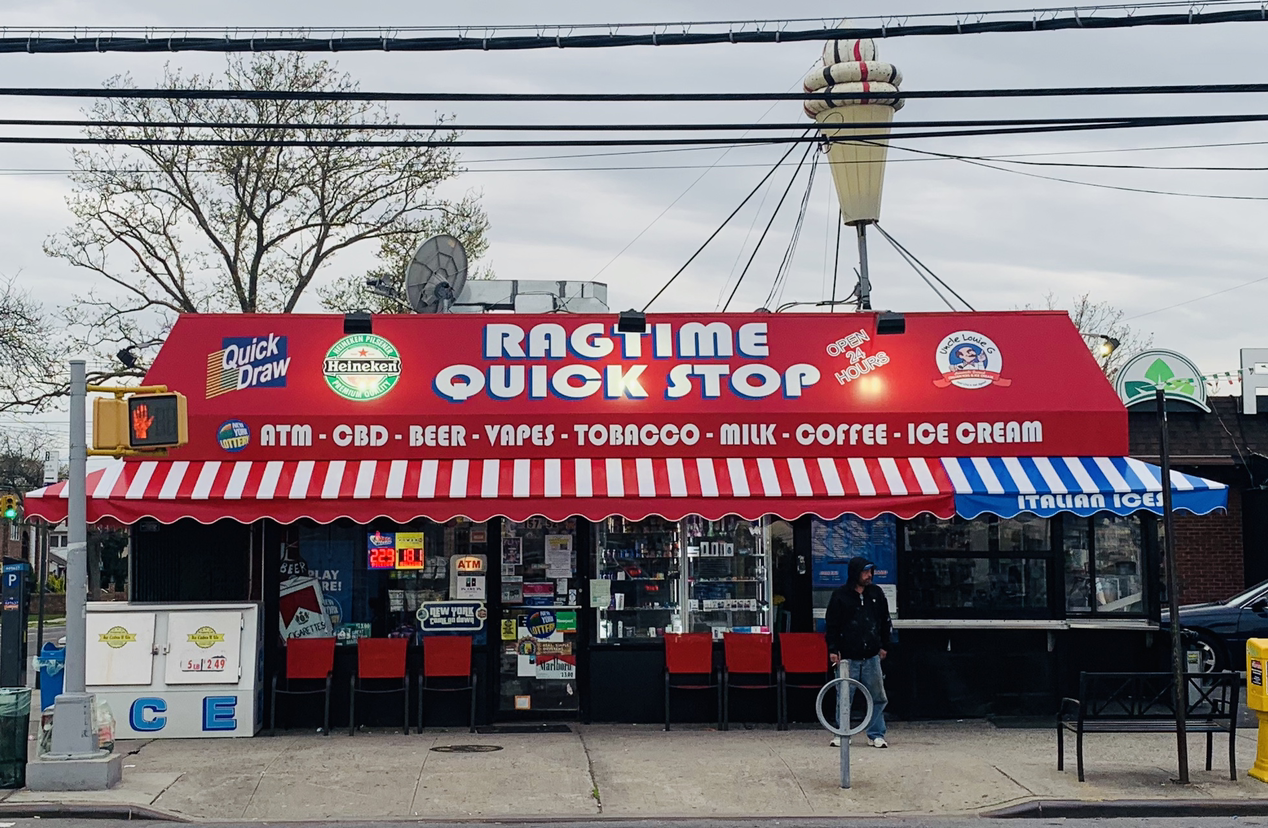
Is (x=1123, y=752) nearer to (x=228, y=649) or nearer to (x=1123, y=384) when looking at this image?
(x=228, y=649)

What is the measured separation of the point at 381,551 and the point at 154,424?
3700mm

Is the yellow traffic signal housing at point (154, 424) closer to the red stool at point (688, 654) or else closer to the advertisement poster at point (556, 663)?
the advertisement poster at point (556, 663)

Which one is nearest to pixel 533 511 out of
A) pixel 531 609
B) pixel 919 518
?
pixel 531 609

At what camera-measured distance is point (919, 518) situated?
14.0 meters

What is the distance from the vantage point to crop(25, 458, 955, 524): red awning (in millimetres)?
12555

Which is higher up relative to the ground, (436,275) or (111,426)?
(436,275)

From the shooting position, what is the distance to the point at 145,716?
12.7m

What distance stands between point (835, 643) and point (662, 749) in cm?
189

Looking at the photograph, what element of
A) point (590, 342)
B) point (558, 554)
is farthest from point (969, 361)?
point (558, 554)

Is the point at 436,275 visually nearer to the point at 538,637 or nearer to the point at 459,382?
the point at 459,382

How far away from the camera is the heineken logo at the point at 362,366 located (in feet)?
45.4

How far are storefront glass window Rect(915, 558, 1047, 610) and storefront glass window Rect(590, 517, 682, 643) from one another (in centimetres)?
259

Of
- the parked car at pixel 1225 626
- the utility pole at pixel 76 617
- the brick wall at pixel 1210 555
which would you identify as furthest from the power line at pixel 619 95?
the brick wall at pixel 1210 555

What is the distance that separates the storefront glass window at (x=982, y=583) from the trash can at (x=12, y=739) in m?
8.50
